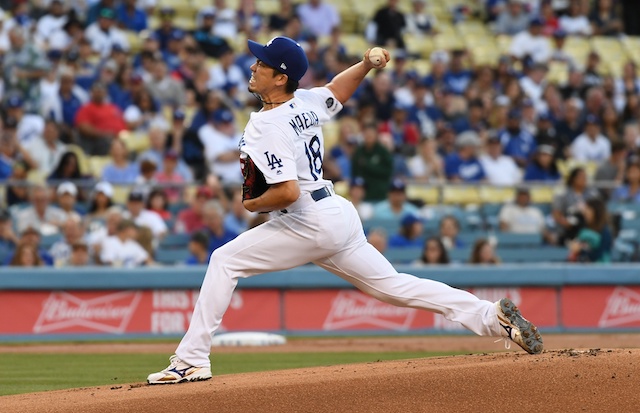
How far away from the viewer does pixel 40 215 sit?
1288cm

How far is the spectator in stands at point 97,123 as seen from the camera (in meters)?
14.2

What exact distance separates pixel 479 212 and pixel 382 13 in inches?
202

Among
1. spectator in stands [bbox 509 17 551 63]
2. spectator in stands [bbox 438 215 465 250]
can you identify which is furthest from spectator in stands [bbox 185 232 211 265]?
spectator in stands [bbox 509 17 551 63]

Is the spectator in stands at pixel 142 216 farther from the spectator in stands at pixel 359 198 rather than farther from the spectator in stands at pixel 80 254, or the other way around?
the spectator in stands at pixel 359 198

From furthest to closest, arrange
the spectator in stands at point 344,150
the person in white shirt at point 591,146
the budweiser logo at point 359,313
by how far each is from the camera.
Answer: the person in white shirt at point 591,146 → the spectator in stands at point 344,150 → the budweiser logo at point 359,313

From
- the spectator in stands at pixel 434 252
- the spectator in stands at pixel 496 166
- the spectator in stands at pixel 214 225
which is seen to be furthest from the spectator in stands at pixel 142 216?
the spectator in stands at pixel 496 166

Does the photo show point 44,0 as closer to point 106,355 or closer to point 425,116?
point 425,116

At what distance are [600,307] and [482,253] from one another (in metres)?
1.57

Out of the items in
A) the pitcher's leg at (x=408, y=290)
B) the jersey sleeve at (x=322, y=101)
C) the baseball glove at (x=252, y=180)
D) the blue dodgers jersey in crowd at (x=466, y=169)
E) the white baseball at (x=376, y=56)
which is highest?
the white baseball at (x=376, y=56)

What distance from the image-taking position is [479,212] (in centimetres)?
1462

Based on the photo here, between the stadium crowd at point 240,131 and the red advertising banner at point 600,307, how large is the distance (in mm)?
701

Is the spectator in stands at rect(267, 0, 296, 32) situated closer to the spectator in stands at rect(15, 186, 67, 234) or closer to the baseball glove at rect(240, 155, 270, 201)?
the spectator in stands at rect(15, 186, 67, 234)

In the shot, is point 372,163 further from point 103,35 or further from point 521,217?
point 103,35

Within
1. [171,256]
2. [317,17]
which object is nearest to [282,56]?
[171,256]
